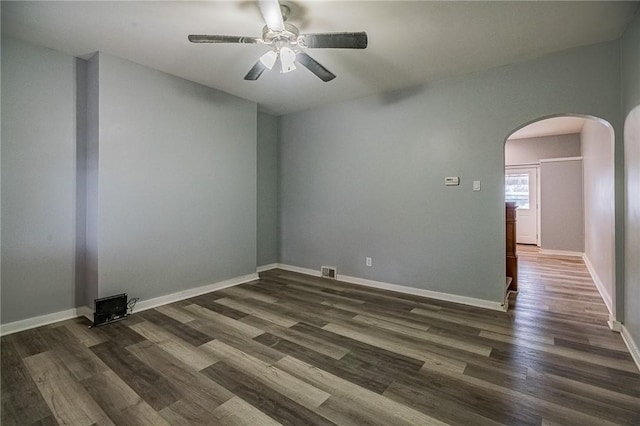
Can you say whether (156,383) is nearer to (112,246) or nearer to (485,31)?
(112,246)

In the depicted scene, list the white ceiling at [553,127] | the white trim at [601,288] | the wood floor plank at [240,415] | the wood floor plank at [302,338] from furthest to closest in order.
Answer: the white ceiling at [553,127]
the white trim at [601,288]
the wood floor plank at [302,338]
the wood floor plank at [240,415]

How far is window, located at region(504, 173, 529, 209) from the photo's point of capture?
7.75m

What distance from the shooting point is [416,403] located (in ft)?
5.60

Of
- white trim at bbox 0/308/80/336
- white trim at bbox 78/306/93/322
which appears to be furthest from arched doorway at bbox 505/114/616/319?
white trim at bbox 0/308/80/336

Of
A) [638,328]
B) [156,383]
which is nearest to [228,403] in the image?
[156,383]

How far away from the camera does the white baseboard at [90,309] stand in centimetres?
264

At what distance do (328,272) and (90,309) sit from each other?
2984 millimetres

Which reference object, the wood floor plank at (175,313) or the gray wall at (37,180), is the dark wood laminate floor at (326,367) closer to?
the wood floor plank at (175,313)

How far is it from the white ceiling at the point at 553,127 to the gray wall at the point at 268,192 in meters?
4.84

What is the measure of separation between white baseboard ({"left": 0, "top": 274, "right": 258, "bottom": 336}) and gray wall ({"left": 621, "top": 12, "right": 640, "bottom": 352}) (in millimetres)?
4144

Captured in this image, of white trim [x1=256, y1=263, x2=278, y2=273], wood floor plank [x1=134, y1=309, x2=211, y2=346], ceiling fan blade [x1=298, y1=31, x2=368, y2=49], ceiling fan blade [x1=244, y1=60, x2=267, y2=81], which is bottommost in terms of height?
Answer: wood floor plank [x1=134, y1=309, x2=211, y2=346]

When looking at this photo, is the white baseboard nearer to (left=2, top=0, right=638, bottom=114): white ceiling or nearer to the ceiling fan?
(left=2, top=0, right=638, bottom=114): white ceiling

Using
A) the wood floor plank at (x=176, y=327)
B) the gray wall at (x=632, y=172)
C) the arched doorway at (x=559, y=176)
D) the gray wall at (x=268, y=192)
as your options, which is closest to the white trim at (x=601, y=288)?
the gray wall at (x=632, y=172)

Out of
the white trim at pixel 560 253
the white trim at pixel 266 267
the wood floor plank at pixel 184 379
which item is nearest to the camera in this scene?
the wood floor plank at pixel 184 379
